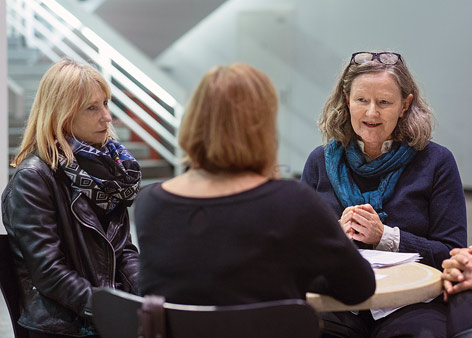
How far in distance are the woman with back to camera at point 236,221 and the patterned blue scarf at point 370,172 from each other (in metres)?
0.76

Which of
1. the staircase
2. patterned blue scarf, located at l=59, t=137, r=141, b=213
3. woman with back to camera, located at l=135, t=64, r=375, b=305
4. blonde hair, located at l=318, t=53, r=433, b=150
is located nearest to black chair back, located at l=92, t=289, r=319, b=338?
woman with back to camera, located at l=135, t=64, r=375, b=305

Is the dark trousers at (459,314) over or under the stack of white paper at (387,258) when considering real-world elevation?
under

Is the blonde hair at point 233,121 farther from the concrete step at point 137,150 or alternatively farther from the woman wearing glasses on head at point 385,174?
the concrete step at point 137,150

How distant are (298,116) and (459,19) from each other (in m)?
2.53

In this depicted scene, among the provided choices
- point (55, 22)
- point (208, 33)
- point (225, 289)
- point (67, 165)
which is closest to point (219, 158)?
point (225, 289)

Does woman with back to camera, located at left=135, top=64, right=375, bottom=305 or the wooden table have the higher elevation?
woman with back to camera, located at left=135, top=64, right=375, bottom=305

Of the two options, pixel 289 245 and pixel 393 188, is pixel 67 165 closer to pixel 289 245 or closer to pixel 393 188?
pixel 289 245

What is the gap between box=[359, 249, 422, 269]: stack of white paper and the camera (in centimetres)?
186

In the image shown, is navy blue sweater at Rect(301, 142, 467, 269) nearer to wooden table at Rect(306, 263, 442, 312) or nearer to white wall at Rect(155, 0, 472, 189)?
wooden table at Rect(306, 263, 442, 312)

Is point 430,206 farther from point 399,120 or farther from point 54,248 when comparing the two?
point 54,248

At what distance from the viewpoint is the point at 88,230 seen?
205 centimetres

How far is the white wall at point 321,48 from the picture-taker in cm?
768

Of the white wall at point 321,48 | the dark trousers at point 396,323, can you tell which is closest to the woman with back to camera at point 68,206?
the dark trousers at point 396,323

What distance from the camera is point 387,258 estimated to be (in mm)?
1901
